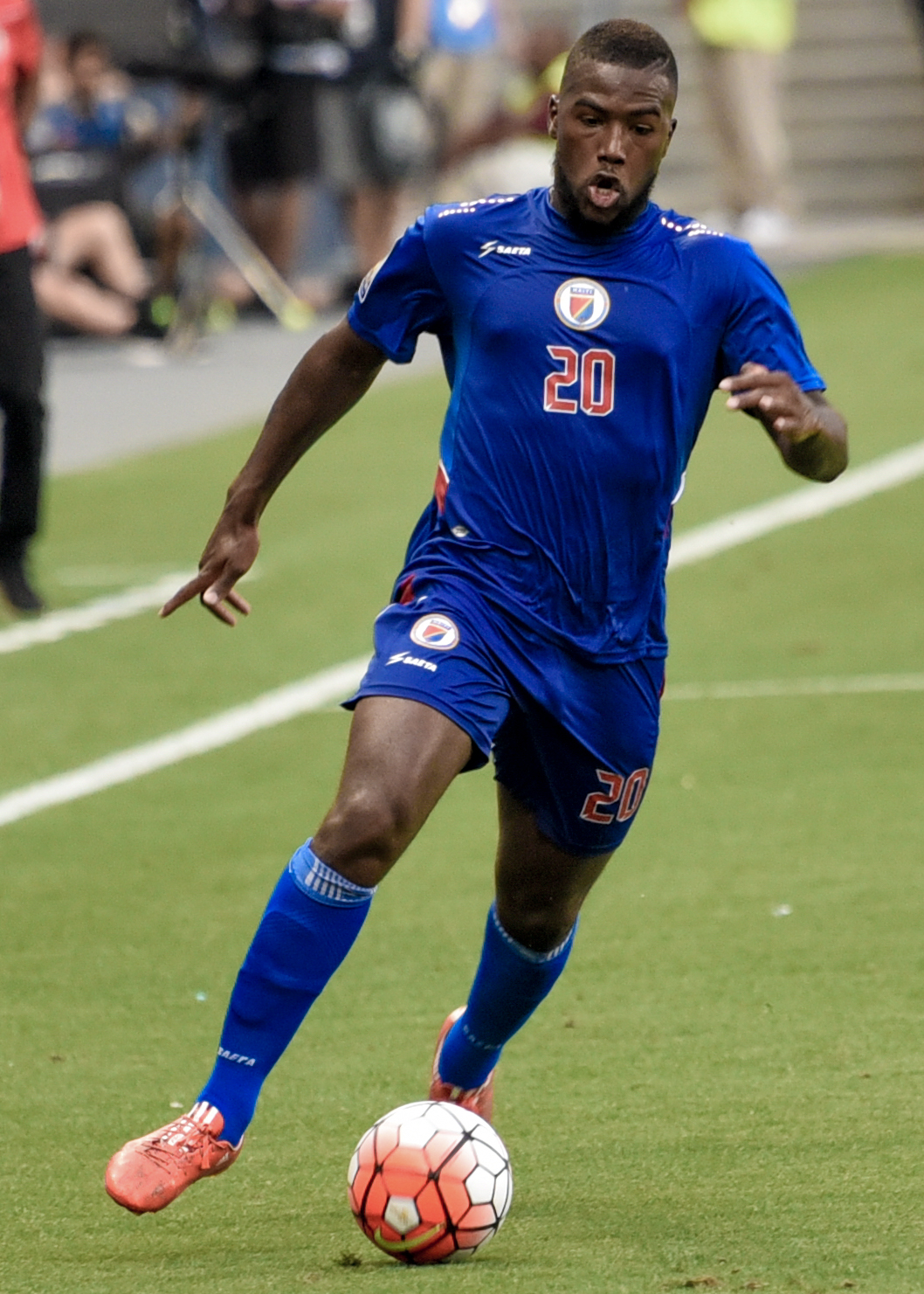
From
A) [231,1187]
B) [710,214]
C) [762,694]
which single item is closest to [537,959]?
[231,1187]

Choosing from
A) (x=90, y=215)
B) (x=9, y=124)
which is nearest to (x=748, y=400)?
(x=9, y=124)

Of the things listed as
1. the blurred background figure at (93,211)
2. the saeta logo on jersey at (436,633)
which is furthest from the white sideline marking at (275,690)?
the blurred background figure at (93,211)

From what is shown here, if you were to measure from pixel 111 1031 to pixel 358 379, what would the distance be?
5.96ft

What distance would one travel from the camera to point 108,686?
32.0ft

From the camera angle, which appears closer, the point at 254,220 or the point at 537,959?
the point at 537,959

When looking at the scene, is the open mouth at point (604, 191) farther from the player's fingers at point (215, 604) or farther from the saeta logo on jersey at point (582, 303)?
the player's fingers at point (215, 604)

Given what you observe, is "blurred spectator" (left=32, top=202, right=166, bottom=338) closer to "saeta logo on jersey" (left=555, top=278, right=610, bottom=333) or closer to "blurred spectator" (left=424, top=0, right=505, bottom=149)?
"blurred spectator" (left=424, top=0, right=505, bottom=149)

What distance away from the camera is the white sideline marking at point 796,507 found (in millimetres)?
12109

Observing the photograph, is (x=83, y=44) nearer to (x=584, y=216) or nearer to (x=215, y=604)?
(x=215, y=604)

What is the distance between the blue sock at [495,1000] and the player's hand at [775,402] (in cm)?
127

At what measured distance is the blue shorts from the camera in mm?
4609

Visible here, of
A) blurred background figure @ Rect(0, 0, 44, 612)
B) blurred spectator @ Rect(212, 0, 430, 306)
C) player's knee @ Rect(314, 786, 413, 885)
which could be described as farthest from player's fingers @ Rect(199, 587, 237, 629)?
blurred spectator @ Rect(212, 0, 430, 306)

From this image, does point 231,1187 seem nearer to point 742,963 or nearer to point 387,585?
point 742,963

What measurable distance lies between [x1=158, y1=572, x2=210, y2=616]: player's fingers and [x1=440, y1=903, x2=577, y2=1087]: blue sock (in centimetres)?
91
